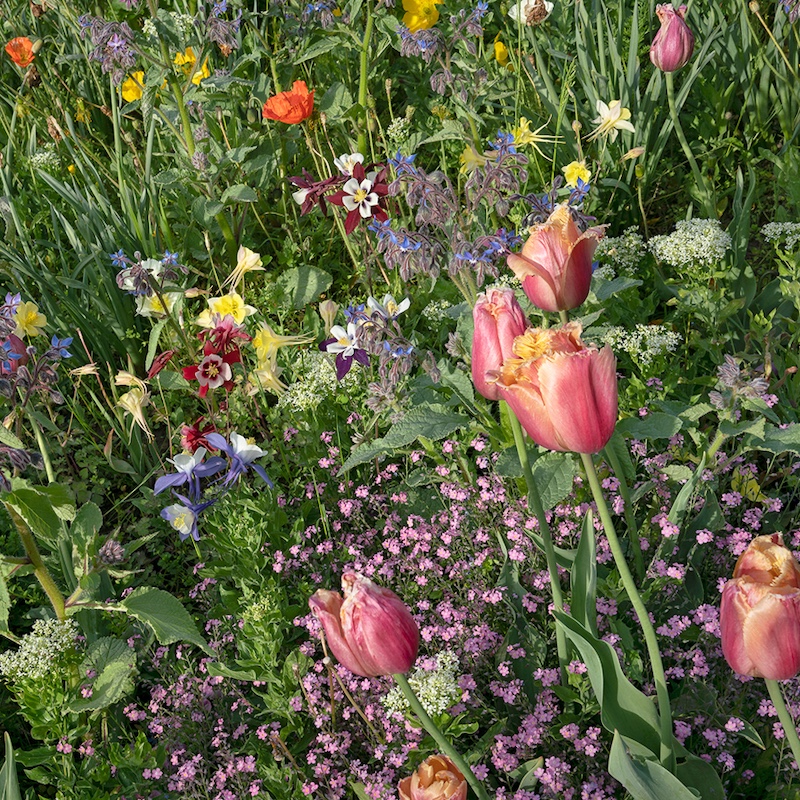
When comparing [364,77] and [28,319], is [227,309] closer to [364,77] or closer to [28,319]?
[28,319]

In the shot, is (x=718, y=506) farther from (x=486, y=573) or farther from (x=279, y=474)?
(x=279, y=474)

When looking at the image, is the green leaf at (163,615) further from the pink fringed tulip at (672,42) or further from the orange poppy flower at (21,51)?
the orange poppy flower at (21,51)

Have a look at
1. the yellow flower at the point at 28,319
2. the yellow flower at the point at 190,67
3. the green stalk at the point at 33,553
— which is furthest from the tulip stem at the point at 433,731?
the yellow flower at the point at 190,67

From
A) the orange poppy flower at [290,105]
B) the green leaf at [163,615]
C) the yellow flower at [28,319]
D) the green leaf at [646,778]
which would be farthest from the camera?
Result: the orange poppy flower at [290,105]

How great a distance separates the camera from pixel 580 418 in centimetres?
92

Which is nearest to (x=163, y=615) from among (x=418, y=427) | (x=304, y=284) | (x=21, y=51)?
(x=418, y=427)

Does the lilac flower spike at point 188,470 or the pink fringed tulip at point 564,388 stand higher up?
the pink fringed tulip at point 564,388

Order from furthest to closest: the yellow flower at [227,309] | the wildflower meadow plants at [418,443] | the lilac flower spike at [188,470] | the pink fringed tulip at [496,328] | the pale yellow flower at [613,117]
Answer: the pale yellow flower at [613,117] → the yellow flower at [227,309] → the lilac flower spike at [188,470] → the wildflower meadow plants at [418,443] → the pink fringed tulip at [496,328]

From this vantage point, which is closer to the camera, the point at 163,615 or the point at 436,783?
the point at 436,783

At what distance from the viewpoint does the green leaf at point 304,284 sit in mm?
2504

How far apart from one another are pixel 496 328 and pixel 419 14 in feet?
6.54

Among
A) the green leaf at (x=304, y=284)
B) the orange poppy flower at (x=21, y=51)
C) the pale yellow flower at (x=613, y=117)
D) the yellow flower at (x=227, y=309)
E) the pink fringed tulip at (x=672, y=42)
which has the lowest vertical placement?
the green leaf at (x=304, y=284)

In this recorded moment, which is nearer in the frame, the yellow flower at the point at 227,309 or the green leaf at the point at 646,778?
the green leaf at the point at 646,778

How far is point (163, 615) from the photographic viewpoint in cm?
148
